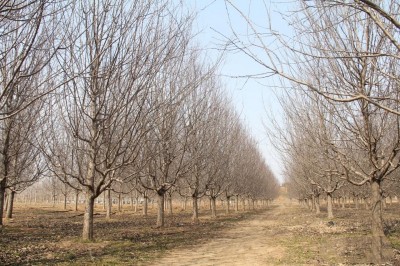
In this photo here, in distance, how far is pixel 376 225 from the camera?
28.3ft

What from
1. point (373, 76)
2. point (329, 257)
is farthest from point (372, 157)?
point (329, 257)

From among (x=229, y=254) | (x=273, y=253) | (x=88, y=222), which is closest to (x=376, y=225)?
(x=273, y=253)

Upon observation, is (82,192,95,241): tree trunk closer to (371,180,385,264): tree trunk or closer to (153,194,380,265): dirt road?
(153,194,380,265): dirt road

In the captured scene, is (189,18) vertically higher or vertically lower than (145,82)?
higher

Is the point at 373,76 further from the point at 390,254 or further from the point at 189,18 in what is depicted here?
the point at 189,18

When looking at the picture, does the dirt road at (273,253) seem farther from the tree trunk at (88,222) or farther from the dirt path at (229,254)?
the tree trunk at (88,222)

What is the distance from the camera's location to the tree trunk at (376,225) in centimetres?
828

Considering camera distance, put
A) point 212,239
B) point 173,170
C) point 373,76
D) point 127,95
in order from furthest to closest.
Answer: point 173,170
point 212,239
point 127,95
point 373,76

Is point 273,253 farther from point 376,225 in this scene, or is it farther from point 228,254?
point 376,225

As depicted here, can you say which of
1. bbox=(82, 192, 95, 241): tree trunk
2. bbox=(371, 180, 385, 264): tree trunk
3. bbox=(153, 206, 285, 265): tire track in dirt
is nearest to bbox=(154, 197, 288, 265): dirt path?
bbox=(153, 206, 285, 265): tire track in dirt

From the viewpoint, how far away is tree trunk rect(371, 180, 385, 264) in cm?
828

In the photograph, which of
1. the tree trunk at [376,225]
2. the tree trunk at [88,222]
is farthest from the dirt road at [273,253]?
the tree trunk at [88,222]

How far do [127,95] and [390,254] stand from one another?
7370 millimetres

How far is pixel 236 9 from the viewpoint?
3666 millimetres
